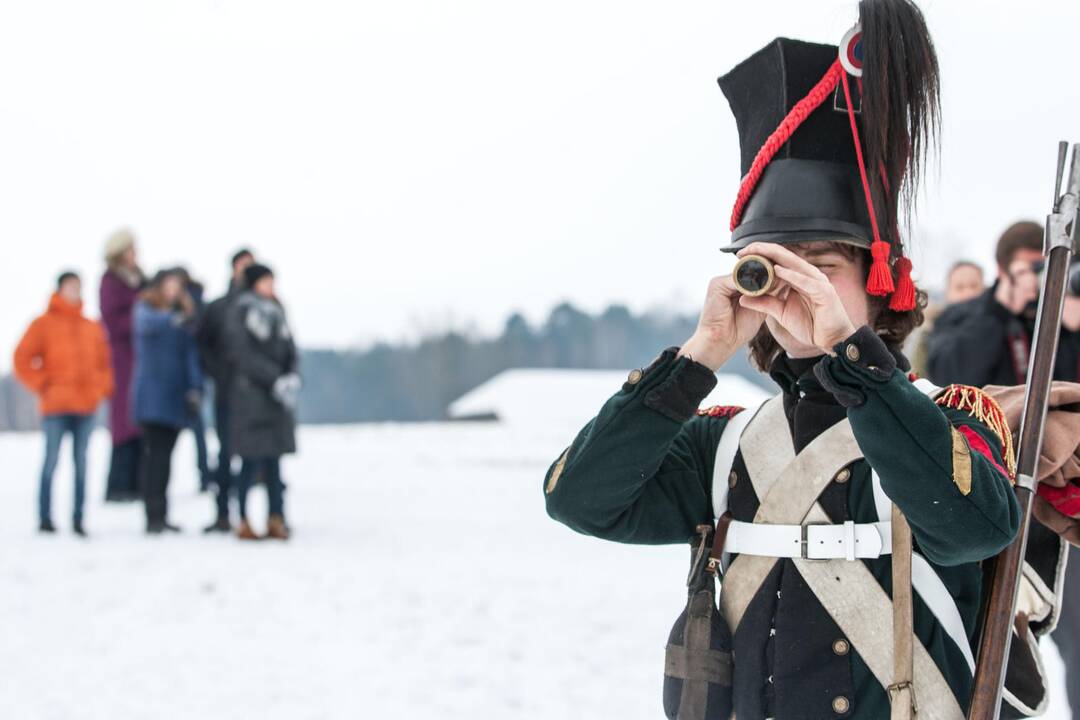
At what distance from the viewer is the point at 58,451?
24.7 ft

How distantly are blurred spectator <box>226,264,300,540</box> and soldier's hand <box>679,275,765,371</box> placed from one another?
18.1 ft

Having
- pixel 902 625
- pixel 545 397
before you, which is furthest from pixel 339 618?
pixel 545 397

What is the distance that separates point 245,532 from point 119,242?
290 centimetres

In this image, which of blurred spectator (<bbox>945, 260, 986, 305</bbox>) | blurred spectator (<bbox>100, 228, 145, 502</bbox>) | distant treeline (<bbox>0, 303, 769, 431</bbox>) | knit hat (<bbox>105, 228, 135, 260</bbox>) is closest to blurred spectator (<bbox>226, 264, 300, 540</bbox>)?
knit hat (<bbox>105, 228, 135, 260</bbox>)

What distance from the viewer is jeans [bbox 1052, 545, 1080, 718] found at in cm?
310

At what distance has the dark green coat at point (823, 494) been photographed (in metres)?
1.69

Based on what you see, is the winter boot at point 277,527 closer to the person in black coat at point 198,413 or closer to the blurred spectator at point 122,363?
the person in black coat at point 198,413

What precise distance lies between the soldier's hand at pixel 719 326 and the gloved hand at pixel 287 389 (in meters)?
5.63

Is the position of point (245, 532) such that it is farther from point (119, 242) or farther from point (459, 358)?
point (459, 358)

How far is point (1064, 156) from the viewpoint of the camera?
2070 millimetres

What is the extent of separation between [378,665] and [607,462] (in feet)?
10.2

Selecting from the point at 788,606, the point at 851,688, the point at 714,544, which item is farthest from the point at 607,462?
the point at 851,688

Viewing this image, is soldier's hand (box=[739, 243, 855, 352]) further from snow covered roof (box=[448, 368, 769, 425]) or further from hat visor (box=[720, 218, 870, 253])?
snow covered roof (box=[448, 368, 769, 425])

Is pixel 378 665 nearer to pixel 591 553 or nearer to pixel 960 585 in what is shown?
pixel 591 553
